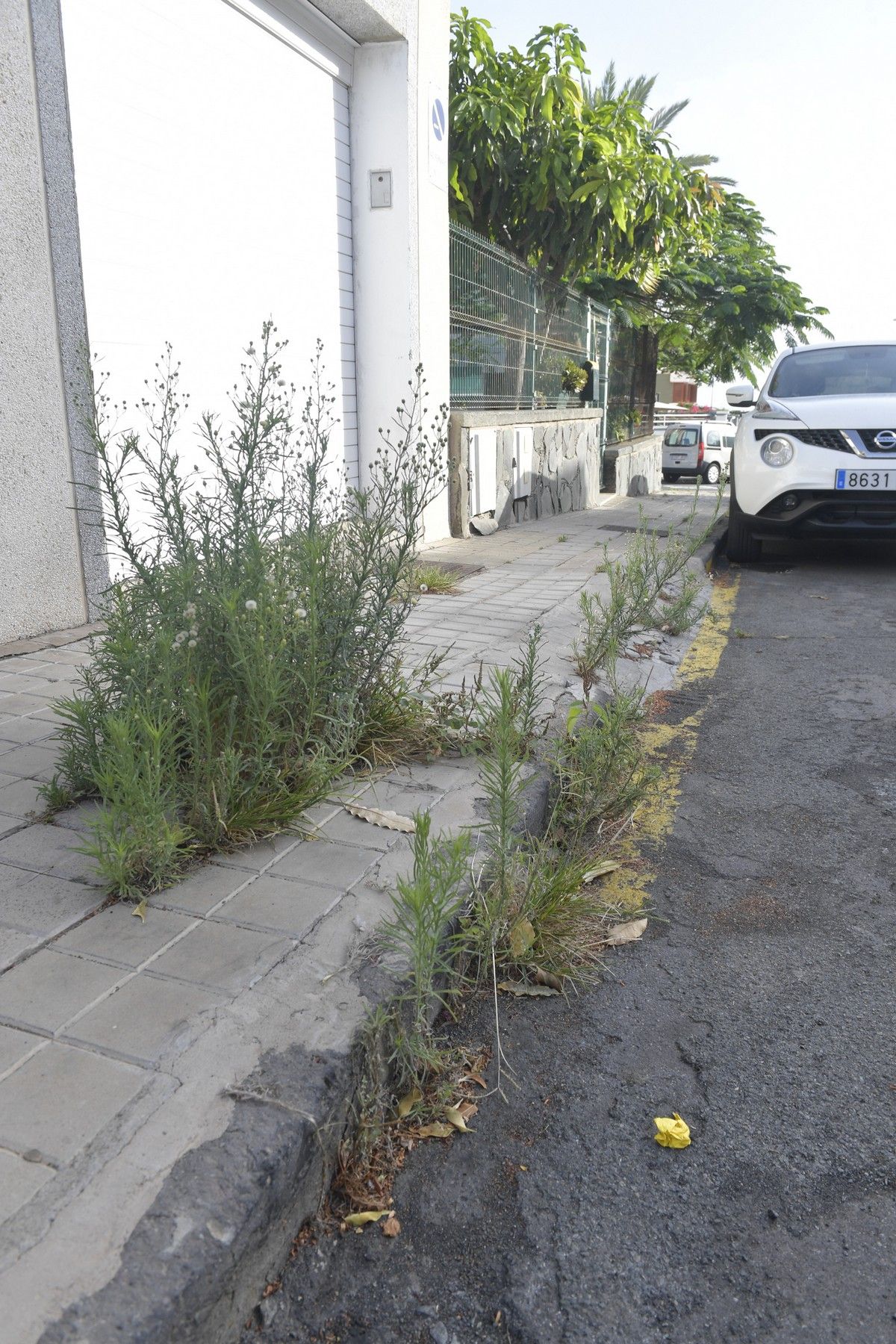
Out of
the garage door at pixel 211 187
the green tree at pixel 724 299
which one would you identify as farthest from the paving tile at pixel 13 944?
the green tree at pixel 724 299

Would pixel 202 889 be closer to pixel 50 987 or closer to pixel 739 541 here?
pixel 50 987

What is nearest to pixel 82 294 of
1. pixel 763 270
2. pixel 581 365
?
pixel 581 365

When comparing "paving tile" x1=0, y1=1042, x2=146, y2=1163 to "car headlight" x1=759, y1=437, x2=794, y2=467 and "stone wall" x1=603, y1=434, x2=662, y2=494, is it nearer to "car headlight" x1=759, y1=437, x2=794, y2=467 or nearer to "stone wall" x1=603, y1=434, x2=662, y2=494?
"car headlight" x1=759, y1=437, x2=794, y2=467

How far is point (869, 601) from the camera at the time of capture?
7328mm

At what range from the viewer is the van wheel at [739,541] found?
28.6ft

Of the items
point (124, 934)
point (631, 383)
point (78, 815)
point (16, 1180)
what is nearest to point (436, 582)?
point (78, 815)

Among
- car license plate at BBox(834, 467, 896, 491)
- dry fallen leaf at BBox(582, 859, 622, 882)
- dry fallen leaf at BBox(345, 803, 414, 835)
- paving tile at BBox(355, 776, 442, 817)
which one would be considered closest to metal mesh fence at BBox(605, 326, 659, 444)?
car license plate at BBox(834, 467, 896, 491)

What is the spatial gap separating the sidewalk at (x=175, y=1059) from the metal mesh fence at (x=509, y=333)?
7729 mm

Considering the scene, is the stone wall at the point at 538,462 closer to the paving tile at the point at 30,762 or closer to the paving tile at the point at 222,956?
the paving tile at the point at 30,762

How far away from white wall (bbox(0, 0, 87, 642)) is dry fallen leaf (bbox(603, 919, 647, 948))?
3199 mm

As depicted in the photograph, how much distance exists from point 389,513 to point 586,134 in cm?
1087

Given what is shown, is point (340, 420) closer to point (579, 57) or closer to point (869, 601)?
point (869, 601)

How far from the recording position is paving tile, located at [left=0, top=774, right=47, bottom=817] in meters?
3.01

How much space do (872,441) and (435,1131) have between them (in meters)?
7.20
